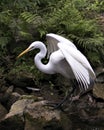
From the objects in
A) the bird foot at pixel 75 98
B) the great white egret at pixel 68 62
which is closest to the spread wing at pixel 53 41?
the great white egret at pixel 68 62

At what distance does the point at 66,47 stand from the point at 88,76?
1.61 ft

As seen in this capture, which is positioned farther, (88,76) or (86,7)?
(86,7)

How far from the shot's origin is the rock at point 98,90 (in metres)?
6.94

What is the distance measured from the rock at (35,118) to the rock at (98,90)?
2.59 feet

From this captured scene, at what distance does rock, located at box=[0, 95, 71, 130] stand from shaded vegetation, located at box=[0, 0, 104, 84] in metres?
1.25

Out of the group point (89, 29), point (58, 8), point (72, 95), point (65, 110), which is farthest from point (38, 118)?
point (58, 8)

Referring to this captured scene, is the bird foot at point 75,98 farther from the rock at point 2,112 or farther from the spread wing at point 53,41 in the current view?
the rock at point 2,112

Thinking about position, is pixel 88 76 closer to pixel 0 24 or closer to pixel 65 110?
pixel 65 110

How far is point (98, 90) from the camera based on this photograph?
278 inches

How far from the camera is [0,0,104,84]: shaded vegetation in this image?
7.61 metres

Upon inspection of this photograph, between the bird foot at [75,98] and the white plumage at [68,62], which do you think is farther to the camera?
the bird foot at [75,98]

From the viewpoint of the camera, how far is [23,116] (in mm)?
6285

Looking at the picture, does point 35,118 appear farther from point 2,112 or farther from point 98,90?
point 98,90

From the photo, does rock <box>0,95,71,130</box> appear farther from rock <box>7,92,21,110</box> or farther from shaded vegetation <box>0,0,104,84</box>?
shaded vegetation <box>0,0,104,84</box>
